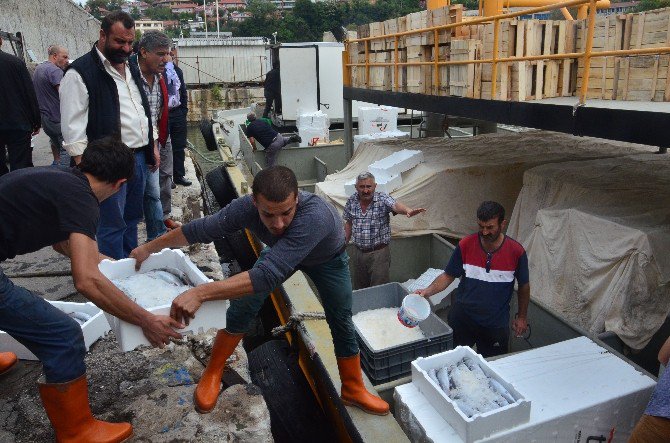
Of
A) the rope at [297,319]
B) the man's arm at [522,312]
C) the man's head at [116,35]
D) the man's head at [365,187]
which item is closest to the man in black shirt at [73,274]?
the man's head at [116,35]

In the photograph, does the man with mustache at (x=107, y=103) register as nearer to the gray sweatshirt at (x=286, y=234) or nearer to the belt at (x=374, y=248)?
the gray sweatshirt at (x=286, y=234)

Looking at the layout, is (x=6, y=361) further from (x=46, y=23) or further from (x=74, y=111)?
(x=46, y=23)

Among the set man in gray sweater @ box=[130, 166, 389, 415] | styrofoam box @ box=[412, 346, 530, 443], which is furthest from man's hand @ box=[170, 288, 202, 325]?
styrofoam box @ box=[412, 346, 530, 443]

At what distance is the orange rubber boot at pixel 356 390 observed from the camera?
3.22 m

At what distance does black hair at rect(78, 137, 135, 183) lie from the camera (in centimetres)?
252

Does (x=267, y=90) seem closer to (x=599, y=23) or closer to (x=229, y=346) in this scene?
(x=599, y=23)

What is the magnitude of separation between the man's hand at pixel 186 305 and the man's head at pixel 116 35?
2180 millimetres

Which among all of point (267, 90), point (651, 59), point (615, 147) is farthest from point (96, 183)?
point (267, 90)

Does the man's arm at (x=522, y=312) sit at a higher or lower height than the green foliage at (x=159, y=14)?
lower

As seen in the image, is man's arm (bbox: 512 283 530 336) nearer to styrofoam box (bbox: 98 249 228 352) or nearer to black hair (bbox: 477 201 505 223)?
black hair (bbox: 477 201 505 223)

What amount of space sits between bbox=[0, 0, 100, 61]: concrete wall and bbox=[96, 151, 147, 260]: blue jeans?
380 inches

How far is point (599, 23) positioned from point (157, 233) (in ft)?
15.6

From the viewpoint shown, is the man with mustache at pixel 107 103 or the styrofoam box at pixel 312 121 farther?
the styrofoam box at pixel 312 121

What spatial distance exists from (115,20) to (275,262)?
7.78ft
